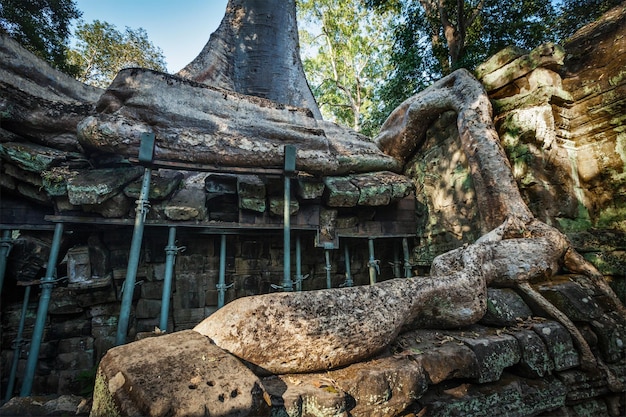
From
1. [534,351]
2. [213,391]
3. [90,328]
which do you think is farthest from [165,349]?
[90,328]

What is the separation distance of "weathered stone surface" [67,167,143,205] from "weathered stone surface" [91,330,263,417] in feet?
8.53

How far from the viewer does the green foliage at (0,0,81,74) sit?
8.00 metres

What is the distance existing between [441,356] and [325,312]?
712 mm

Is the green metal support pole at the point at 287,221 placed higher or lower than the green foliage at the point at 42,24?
lower

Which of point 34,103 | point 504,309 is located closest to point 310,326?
point 504,309

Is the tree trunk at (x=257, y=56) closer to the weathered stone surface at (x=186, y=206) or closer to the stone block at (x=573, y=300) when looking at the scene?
the weathered stone surface at (x=186, y=206)

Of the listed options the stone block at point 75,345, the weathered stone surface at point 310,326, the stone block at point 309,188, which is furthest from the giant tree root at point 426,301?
the stone block at point 75,345

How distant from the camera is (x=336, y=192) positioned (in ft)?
13.7

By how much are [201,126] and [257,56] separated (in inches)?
144

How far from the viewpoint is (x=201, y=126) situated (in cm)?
382

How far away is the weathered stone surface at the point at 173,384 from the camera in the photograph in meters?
0.97

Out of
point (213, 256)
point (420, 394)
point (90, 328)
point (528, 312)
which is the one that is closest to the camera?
point (420, 394)

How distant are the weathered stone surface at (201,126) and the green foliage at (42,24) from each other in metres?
6.95

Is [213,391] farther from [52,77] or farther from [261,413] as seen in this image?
[52,77]
